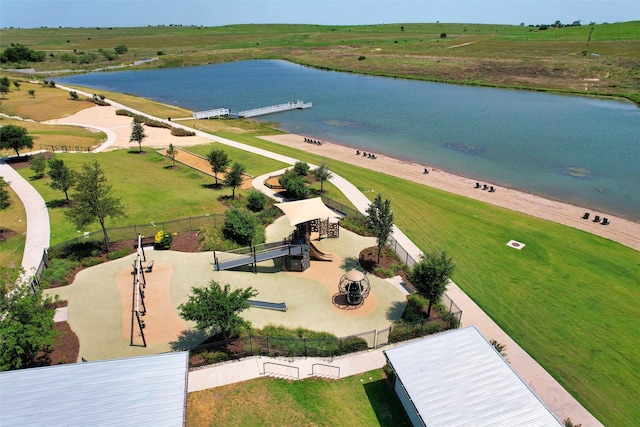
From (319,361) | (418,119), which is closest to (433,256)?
(319,361)

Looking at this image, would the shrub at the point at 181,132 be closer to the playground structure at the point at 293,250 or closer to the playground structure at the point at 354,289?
the playground structure at the point at 293,250

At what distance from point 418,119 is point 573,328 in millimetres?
59005

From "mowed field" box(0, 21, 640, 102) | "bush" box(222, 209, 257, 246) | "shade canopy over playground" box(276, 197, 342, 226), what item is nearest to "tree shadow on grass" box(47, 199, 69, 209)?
"bush" box(222, 209, 257, 246)

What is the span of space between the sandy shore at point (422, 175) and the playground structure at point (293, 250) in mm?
21076

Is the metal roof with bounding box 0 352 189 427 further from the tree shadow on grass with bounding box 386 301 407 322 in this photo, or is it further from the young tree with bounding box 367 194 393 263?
the young tree with bounding box 367 194 393 263

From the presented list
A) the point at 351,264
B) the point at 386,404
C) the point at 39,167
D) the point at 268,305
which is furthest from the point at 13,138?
the point at 386,404

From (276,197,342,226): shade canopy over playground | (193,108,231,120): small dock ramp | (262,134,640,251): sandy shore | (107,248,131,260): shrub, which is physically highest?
(276,197,342,226): shade canopy over playground

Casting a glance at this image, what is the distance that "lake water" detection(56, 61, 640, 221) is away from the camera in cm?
4766

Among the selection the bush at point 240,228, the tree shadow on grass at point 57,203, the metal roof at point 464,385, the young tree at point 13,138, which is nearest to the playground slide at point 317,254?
the bush at point 240,228

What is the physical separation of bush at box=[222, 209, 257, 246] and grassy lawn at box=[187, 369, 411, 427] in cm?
1298

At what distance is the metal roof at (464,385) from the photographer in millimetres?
14188

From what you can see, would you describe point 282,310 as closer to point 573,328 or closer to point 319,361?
point 319,361

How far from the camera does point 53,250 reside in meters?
27.1

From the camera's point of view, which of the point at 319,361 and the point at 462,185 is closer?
the point at 319,361
